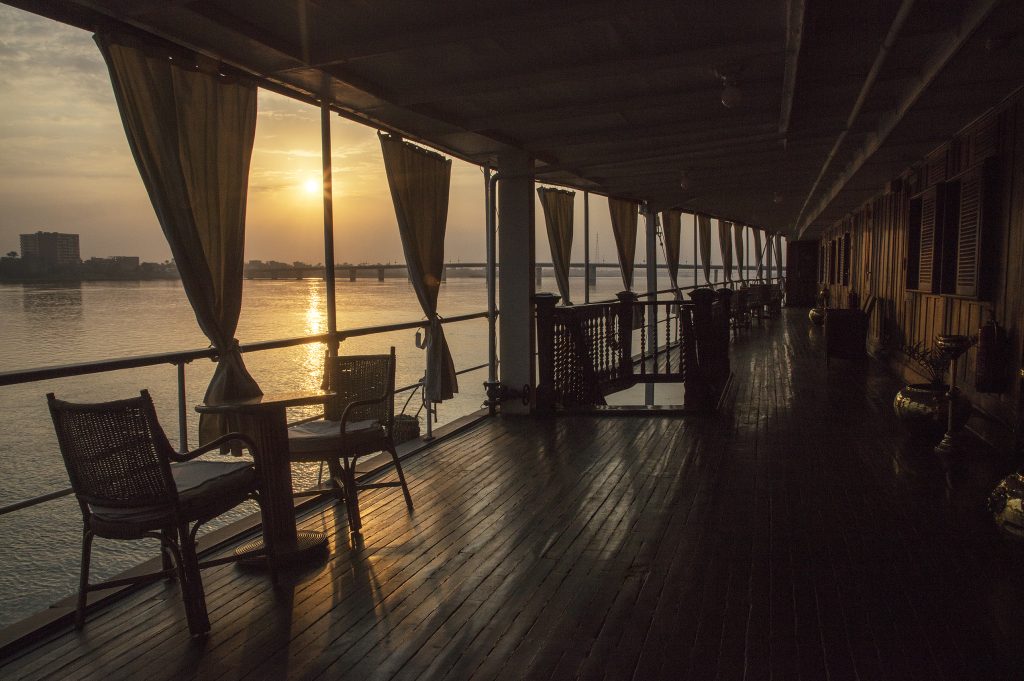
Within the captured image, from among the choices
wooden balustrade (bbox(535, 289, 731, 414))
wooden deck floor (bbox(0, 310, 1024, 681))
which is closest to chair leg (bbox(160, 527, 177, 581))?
wooden deck floor (bbox(0, 310, 1024, 681))

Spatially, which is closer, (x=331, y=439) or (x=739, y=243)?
(x=331, y=439)

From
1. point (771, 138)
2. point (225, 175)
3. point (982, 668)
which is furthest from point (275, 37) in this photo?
point (771, 138)

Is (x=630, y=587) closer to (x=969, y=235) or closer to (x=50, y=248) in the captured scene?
(x=969, y=235)

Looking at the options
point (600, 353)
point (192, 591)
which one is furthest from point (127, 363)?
point (600, 353)

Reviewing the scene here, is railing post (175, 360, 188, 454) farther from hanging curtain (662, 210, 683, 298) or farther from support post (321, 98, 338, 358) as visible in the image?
hanging curtain (662, 210, 683, 298)

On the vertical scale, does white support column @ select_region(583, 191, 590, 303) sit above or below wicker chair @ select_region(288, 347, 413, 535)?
above

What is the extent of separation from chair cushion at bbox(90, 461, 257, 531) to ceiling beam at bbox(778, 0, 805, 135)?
300cm

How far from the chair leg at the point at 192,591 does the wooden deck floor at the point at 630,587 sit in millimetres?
70

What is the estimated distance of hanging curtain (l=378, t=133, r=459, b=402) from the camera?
208 inches

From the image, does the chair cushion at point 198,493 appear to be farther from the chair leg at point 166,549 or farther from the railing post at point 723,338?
the railing post at point 723,338

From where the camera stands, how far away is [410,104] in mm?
4500

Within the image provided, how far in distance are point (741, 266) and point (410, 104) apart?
59.1 feet

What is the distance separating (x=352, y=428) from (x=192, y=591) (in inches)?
47.7

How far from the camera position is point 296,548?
3062 millimetres
